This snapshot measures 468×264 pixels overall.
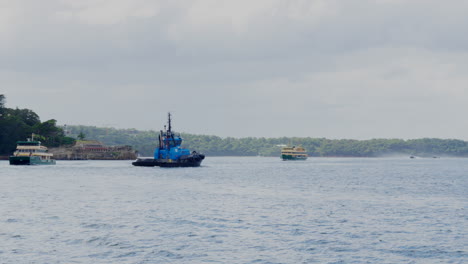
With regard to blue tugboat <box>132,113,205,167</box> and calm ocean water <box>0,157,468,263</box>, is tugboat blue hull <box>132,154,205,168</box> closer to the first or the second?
blue tugboat <box>132,113,205,167</box>

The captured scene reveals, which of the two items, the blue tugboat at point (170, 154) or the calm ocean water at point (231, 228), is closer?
the calm ocean water at point (231, 228)

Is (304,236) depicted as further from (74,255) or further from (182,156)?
(182,156)

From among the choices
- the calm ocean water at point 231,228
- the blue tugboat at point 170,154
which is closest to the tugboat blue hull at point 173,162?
the blue tugboat at point 170,154

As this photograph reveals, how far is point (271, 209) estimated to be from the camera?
58312 millimetres

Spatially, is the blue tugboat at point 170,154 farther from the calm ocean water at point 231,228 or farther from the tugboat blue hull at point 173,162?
the calm ocean water at point 231,228

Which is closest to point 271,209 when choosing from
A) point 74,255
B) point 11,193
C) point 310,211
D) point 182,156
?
point 310,211

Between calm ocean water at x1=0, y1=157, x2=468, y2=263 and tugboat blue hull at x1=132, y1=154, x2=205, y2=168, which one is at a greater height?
tugboat blue hull at x1=132, y1=154, x2=205, y2=168

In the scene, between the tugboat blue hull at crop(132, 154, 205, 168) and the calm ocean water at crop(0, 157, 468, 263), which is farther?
the tugboat blue hull at crop(132, 154, 205, 168)

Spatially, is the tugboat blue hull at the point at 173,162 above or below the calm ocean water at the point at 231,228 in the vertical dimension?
above

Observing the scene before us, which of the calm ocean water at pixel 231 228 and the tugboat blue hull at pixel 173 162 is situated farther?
the tugboat blue hull at pixel 173 162

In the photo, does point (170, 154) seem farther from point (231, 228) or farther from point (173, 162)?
point (231, 228)

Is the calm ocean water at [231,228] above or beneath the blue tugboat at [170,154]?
beneath

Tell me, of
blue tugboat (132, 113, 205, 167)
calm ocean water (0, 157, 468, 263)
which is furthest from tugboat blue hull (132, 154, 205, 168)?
calm ocean water (0, 157, 468, 263)

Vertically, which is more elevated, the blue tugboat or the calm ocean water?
the blue tugboat
